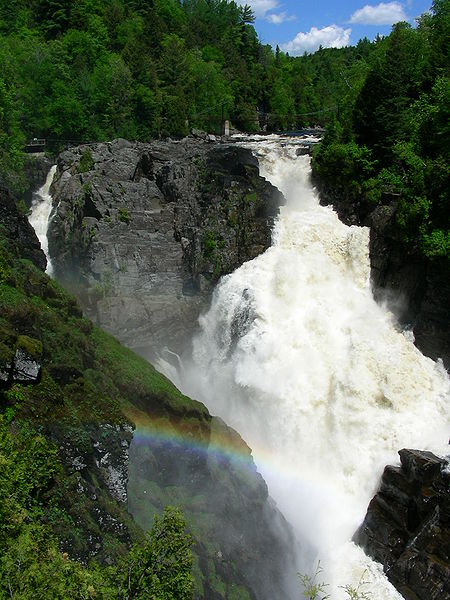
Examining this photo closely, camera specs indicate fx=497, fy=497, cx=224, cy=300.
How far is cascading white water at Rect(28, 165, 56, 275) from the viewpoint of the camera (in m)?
31.6

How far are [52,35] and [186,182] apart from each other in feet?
129

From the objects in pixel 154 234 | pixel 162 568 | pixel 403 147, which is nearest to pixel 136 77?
pixel 154 234

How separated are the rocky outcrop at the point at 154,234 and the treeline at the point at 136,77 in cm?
710

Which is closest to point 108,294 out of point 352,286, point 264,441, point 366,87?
point 264,441

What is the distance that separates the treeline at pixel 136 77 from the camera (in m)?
40.8

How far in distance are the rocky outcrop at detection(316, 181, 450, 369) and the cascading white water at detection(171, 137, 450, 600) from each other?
683 millimetres

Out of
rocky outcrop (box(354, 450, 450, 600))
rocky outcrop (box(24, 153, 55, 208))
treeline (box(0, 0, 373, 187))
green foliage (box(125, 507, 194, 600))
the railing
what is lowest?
rocky outcrop (box(354, 450, 450, 600))

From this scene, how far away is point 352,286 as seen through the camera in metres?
27.8

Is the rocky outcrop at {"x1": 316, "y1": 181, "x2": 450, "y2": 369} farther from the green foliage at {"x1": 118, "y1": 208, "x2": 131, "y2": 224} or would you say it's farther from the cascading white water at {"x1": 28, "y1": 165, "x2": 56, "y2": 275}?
the cascading white water at {"x1": 28, "y1": 165, "x2": 56, "y2": 275}

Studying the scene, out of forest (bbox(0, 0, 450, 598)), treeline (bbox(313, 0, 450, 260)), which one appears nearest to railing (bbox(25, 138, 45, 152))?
forest (bbox(0, 0, 450, 598))

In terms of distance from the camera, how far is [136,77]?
48719 millimetres

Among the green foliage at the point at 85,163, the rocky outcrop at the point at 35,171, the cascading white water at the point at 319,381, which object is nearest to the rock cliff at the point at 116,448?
the cascading white water at the point at 319,381

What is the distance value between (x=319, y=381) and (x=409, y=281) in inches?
301

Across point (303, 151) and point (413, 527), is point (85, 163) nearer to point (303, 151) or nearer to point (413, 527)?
point (303, 151)
